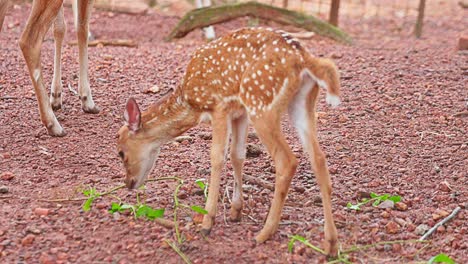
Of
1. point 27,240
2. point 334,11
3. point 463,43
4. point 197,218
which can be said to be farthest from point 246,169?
point 334,11

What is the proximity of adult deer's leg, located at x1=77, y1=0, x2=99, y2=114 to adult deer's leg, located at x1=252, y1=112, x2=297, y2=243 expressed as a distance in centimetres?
296

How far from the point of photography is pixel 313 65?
13.8ft

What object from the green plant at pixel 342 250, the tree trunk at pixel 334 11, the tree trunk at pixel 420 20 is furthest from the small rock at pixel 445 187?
the tree trunk at pixel 334 11

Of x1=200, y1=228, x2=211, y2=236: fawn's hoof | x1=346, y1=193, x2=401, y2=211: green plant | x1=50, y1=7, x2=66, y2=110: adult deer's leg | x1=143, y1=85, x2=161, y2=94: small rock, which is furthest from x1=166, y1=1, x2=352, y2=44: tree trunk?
x1=200, y1=228, x2=211, y2=236: fawn's hoof

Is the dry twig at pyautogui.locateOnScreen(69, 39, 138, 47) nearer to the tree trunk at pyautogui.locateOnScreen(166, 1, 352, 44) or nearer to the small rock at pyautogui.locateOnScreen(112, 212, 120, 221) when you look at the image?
the tree trunk at pyautogui.locateOnScreen(166, 1, 352, 44)

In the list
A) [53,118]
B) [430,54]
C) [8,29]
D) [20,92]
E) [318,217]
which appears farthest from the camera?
[8,29]

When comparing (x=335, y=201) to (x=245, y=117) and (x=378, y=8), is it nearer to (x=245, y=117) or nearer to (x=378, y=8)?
(x=245, y=117)

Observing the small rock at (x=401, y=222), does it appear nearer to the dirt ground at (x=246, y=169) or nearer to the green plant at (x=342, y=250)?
the dirt ground at (x=246, y=169)

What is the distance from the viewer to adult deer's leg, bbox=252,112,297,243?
426 centimetres

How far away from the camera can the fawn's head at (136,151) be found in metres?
4.85

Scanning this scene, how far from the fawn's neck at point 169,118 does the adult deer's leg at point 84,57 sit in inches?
86.3

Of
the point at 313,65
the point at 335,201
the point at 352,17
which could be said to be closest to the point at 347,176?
the point at 335,201

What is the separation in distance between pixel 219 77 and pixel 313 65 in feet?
1.89

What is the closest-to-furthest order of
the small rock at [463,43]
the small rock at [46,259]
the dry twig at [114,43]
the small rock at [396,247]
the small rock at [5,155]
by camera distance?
the small rock at [46,259] → the small rock at [396,247] → the small rock at [5,155] → the small rock at [463,43] → the dry twig at [114,43]
